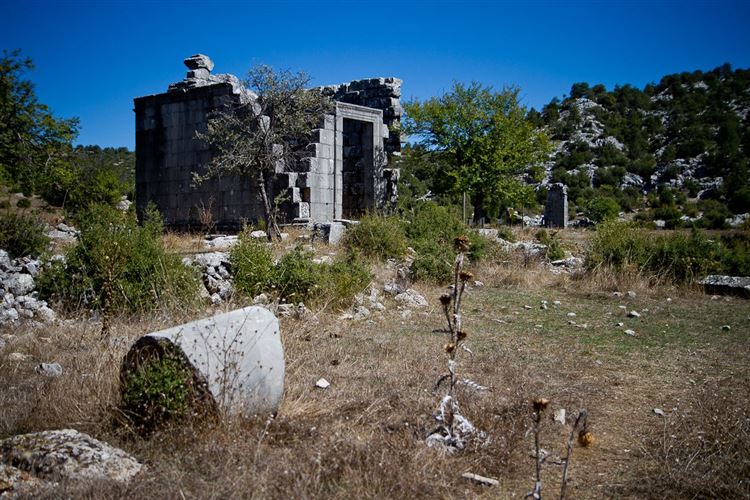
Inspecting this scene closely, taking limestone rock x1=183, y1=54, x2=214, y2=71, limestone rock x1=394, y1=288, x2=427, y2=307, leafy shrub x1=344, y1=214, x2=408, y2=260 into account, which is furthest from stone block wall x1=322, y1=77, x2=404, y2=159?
limestone rock x1=394, y1=288, x2=427, y2=307

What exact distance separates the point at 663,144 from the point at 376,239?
129 feet

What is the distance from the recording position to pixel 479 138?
2225 centimetres

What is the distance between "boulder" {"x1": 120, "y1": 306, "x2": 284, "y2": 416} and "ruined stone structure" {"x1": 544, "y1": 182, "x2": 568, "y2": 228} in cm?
2540

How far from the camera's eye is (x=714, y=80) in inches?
1997

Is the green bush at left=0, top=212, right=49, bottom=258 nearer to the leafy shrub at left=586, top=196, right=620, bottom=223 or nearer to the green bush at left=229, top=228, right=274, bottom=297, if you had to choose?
→ the green bush at left=229, top=228, right=274, bottom=297

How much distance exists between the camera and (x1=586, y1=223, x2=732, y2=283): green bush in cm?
1151

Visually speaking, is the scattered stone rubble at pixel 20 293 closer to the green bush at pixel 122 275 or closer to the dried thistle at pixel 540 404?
the green bush at pixel 122 275

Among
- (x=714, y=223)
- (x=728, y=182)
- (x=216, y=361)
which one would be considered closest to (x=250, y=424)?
(x=216, y=361)

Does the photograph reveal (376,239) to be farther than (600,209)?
No

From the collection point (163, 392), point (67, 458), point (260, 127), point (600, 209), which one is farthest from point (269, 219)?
point (600, 209)

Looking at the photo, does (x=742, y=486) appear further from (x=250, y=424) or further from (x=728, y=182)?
(x=728, y=182)

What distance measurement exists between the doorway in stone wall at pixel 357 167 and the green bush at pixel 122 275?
37.7 ft

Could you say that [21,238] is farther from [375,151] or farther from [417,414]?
[375,151]

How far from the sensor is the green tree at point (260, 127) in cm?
1505
